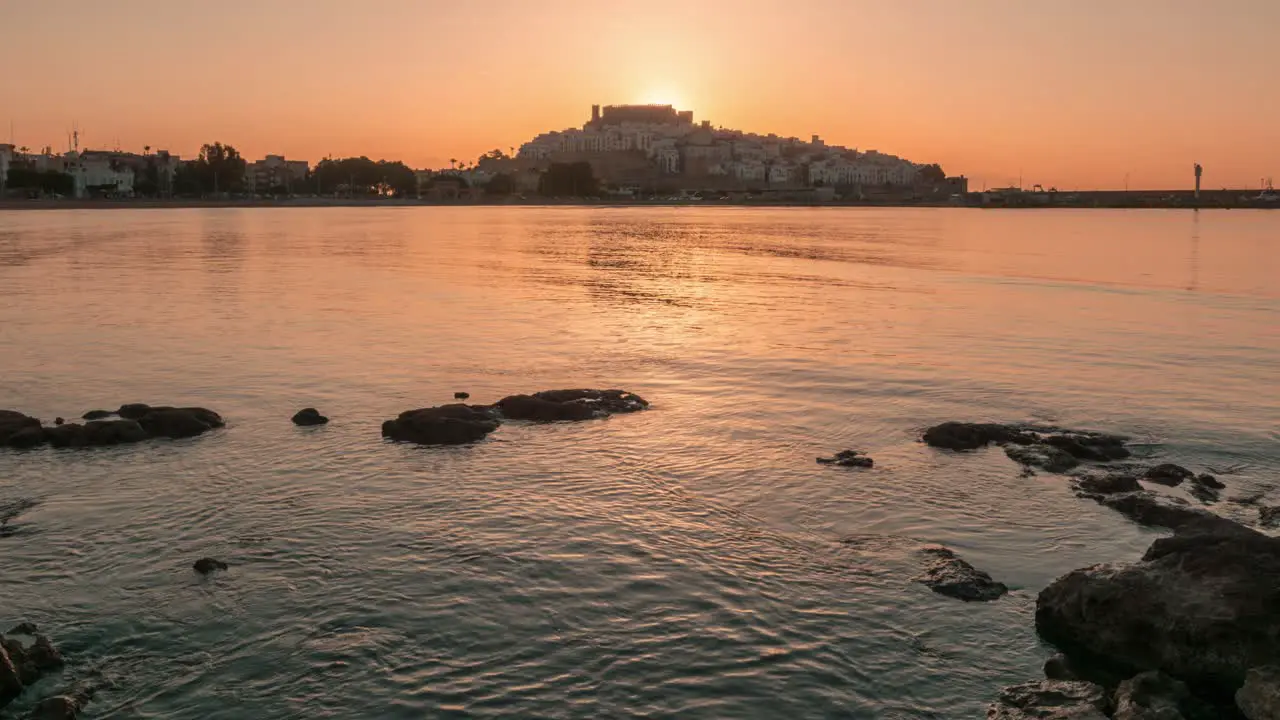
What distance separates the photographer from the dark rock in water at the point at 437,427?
60.7 ft

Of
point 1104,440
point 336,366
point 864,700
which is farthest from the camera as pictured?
point 336,366

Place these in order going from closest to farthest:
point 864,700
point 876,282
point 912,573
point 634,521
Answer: point 864,700 → point 912,573 → point 634,521 → point 876,282

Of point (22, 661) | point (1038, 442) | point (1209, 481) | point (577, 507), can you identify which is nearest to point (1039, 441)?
point (1038, 442)

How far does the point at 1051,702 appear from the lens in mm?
9188

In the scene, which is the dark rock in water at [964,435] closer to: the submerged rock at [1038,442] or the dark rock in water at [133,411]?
the submerged rock at [1038,442]

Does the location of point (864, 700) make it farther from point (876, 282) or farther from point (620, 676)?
point (876, 282)

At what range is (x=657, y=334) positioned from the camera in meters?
34.3

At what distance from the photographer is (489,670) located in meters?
9.88

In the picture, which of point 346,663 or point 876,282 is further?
point 876,282

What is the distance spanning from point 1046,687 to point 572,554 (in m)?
5.74

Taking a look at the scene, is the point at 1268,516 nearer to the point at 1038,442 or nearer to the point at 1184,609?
the point at 1038,442

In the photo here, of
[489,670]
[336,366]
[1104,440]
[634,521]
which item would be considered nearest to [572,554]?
[634,521]

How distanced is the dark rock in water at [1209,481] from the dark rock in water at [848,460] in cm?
501

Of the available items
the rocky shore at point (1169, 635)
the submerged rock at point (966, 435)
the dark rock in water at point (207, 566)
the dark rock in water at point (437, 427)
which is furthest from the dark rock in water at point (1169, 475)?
the dark rock in water at point (207, 566)
